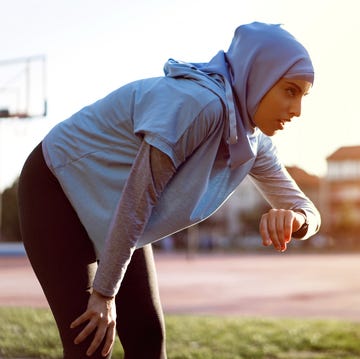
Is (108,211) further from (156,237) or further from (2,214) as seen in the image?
(2,214)

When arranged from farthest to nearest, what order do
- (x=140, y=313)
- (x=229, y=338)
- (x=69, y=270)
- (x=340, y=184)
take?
(x=340, y=184) → (x=229, y=338) → (x=140, y=313) → (x=69, y=270)

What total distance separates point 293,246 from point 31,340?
4212cm

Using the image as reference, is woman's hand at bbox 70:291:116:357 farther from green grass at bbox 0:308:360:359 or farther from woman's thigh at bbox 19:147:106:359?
green grass at bbox 0:308:360:359

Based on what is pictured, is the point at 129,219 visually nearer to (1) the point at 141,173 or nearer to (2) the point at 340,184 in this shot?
(1) the point at 141,173

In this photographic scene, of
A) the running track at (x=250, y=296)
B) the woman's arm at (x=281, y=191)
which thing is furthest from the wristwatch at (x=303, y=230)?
the running track at (x=250, y=296)

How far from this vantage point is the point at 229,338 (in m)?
5.55

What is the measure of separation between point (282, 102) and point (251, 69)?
4.2 inches

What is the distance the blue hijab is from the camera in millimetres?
1621

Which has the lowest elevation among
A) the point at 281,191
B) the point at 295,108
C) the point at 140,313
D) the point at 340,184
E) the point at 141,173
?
the point at 340,184

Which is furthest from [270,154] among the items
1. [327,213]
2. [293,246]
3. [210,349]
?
[327,213]

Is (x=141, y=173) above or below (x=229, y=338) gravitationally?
above

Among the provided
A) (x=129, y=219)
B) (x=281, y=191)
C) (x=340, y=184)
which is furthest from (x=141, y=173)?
(x=340, y=184)

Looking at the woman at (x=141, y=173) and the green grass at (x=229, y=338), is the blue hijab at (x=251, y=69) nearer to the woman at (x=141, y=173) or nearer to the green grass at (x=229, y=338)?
the woman at (x=141, y=173)

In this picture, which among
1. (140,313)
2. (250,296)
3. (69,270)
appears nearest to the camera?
(69,270)
